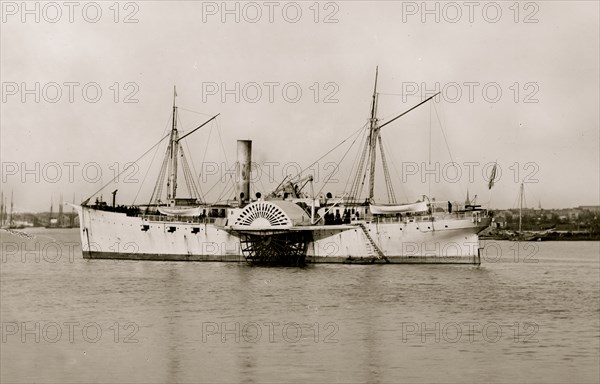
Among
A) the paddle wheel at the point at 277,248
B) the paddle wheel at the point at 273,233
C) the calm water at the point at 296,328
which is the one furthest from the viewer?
the paddle wheel at the point at 277,248

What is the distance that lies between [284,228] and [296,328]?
29891 mm

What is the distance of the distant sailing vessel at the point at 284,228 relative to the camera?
5428 cm

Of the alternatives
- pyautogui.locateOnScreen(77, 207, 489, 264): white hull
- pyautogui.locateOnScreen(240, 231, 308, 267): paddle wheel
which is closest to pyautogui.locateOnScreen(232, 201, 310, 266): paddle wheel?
pyautogui.locateOnScreen(240, 231, 308, 267): paddle wheel

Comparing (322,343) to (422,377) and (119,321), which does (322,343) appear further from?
(119,321)

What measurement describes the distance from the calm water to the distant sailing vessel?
8.35 metres

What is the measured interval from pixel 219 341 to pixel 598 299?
2082 cm

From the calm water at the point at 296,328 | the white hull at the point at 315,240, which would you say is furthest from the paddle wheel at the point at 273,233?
the calm water at the point at 296,328

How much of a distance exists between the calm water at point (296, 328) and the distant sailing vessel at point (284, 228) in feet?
27.4

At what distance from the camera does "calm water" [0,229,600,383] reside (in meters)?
18.2

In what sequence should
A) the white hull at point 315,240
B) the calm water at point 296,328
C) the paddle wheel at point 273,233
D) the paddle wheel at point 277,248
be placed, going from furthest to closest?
the paddle wheel at point 277,248 < the paddle wheel at point 273,233 < the white hull at point 315,240 < the calm water at point 296,328

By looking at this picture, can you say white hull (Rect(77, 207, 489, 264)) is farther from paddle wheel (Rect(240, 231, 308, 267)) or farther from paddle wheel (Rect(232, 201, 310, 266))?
paddle wheel (Rect(232, 201, 310, 266))

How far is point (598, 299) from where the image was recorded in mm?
36094

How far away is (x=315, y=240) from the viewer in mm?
57219

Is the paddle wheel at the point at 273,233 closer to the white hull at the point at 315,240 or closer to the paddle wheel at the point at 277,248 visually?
the paddle wheel at the point at 277,248
